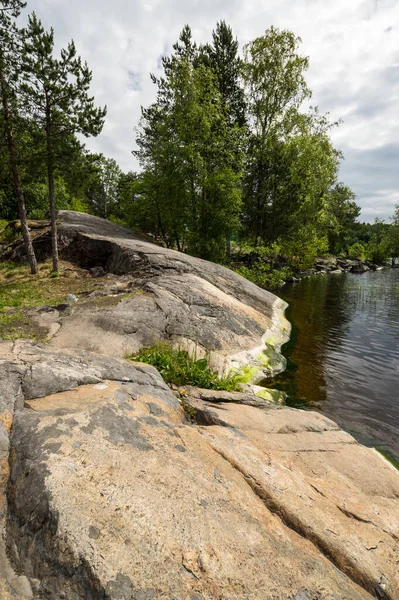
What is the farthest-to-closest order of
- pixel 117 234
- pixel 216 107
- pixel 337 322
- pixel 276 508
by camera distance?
pixel 216 107 < pixel 117 234 < pixel 337 322 < pixel 276 508

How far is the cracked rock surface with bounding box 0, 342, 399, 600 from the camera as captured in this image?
230 cm

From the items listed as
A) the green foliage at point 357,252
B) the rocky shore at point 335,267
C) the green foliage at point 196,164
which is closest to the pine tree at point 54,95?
the green foliage at point 196,164

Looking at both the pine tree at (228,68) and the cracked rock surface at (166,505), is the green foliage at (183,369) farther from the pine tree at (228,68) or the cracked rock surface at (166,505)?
the pine tree at (228,68)

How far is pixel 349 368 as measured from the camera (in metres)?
10.4

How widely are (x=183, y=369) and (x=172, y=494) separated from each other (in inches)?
160

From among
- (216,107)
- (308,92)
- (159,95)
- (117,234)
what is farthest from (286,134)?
(117,234)

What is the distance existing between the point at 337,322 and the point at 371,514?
45.4ft

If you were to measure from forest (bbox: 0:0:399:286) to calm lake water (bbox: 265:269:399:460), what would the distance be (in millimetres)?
9097

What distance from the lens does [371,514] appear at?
12.2 ft

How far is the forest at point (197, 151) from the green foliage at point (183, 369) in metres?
11.1

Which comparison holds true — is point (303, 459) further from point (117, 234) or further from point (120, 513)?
point (117, 234)

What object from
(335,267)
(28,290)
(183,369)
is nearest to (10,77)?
(28,290)

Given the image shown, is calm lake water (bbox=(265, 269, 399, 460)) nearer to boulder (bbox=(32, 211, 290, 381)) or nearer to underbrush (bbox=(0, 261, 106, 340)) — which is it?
boulder (bbox=(32, 211, 290, 381))

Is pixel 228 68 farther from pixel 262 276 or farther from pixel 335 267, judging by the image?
pixel 335 267
